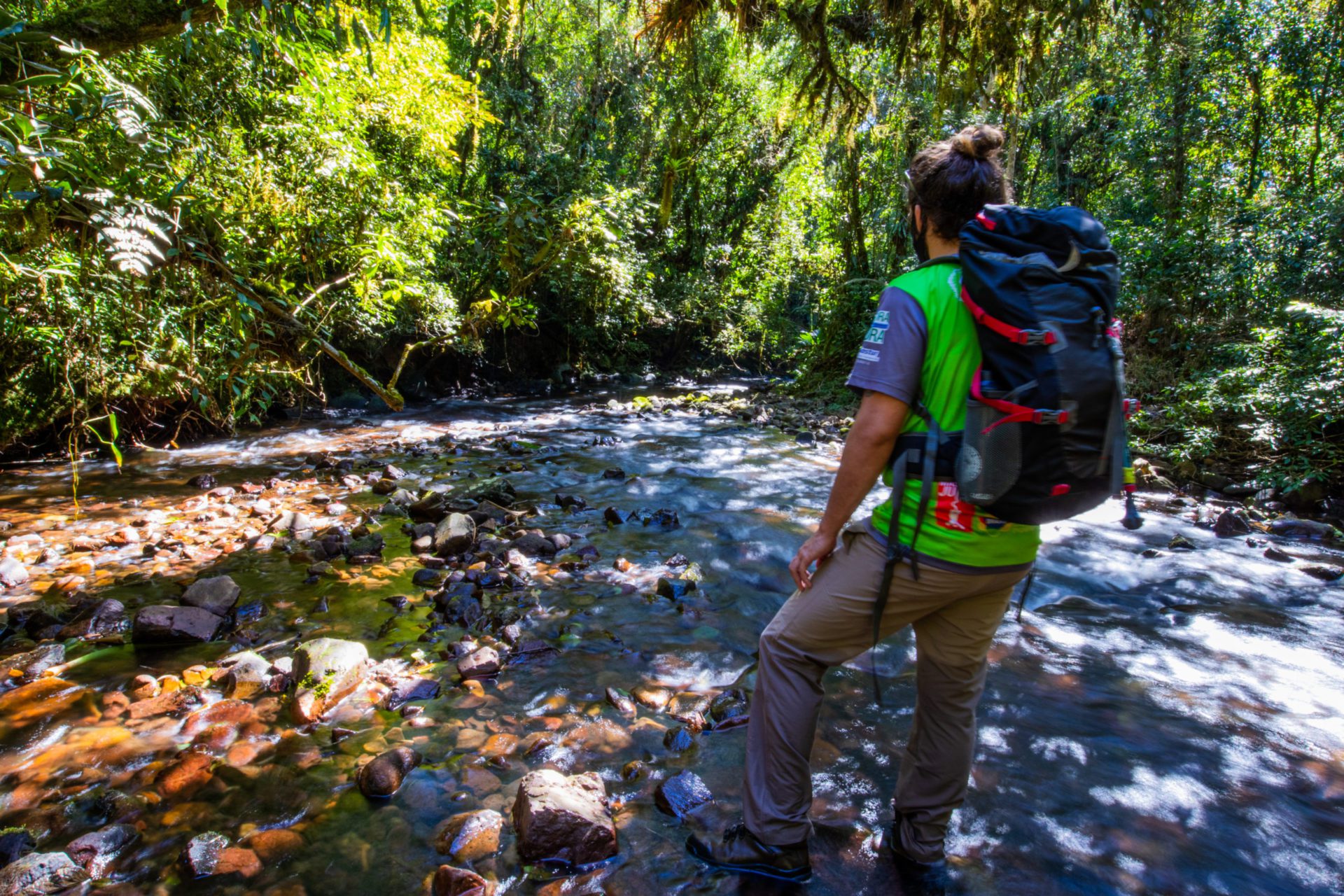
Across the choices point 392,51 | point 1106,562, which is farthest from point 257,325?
point 1106,562

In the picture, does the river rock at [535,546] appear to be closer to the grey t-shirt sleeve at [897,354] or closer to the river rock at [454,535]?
the river rock at [454,535]

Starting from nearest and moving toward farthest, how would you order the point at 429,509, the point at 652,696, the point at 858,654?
the point at 858,654, the point at 652,696, the point at 429,509

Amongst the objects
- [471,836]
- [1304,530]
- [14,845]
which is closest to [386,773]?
[471,836]

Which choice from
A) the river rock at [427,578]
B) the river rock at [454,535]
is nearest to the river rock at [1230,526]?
the river rock at [454,535]

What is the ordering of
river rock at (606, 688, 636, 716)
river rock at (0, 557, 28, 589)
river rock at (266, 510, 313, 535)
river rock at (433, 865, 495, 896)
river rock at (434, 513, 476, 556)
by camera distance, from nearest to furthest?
1. river rock at (433, 865, 495, 896)
2. river rock at (606, 688, 636, 716)
3. river rock at (0, 557, 28, 589)
4. river rock at (434, 513, 476, 556)
5. river rock at (266, 510, 313, 535)

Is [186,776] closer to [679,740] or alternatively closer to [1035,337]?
[679,740]

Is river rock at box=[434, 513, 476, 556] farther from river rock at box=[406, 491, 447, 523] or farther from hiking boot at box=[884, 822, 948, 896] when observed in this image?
hiking boot at box=[884, 822, 948, 896]

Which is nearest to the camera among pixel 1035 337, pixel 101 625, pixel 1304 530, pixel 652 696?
pixel 1035 337

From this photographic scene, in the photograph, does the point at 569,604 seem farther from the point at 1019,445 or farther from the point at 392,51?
the point at 392,51

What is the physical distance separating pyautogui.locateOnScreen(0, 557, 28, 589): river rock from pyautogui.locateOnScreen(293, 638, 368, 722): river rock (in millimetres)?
2948

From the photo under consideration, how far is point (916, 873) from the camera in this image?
2.55 metres

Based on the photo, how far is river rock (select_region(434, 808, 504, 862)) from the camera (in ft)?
8.45

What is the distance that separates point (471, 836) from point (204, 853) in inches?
38.6

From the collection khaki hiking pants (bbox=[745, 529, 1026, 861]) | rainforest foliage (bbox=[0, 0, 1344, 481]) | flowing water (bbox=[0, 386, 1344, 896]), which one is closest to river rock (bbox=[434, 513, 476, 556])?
flowing water (bbox=[0, 386, 1344, 896])
